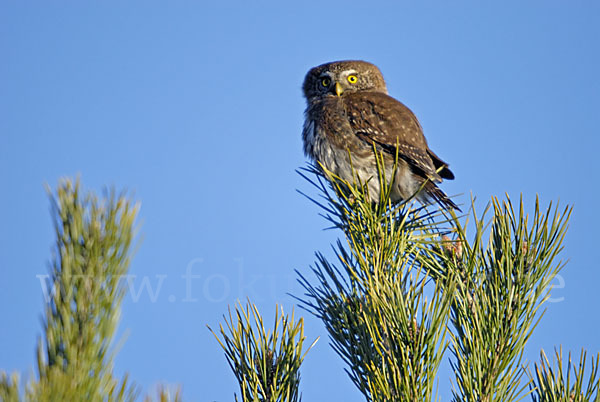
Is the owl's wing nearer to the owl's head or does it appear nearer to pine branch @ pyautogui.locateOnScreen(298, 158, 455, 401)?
the owl's head

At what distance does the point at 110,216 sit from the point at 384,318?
0.85 meters

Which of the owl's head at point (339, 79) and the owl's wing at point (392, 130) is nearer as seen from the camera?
the owl's wing at point (392, 130)

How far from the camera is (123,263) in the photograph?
4.01 feet

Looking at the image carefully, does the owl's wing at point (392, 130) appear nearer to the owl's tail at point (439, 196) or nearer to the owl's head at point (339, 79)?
the owl's tail at point (439, 196)

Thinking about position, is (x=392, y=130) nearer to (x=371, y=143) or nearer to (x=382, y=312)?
(x=371, y=143)

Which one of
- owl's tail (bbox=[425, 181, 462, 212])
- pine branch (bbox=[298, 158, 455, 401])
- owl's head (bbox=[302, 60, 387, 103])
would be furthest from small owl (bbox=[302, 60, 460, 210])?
pine branch (bbox=[298, 158, 455, 401])

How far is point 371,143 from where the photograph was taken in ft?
15.1

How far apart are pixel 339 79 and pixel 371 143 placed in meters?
1.64

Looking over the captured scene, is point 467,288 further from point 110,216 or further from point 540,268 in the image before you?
point 110,216

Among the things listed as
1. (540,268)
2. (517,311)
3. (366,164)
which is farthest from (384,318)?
(366,164)

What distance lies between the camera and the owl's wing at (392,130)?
4559mm

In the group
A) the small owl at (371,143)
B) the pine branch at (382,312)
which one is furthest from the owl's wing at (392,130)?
the pine branch at (382,312)

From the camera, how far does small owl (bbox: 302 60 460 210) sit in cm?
453

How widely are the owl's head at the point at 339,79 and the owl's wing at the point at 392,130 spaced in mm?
796
